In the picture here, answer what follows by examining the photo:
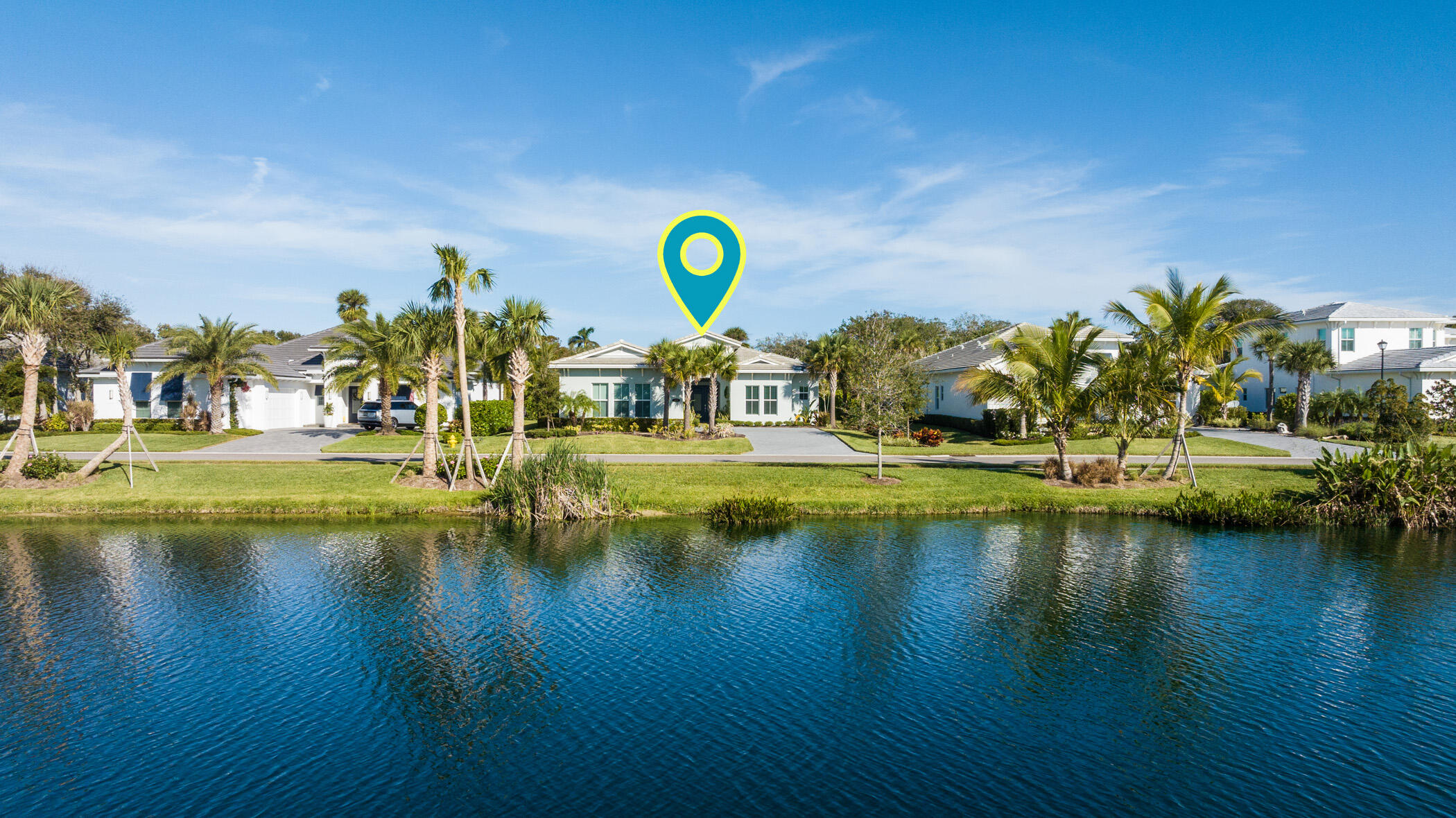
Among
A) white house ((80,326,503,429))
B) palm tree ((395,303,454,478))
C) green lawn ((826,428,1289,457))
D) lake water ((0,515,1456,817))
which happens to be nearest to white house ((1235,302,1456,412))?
green lawn ((826,428,1289,457))

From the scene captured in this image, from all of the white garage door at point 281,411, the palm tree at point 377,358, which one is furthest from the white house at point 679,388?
the white garage door at point 281,411

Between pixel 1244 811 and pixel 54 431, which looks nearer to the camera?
pixel 1244 811

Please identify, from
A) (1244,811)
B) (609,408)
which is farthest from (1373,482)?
(609,408)

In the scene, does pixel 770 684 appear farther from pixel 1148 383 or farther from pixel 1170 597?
pixel 1148 383

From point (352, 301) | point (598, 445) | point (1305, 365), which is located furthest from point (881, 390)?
point (352, 301)

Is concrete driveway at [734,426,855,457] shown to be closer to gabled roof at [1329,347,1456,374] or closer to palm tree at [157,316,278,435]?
palm tree at [157,316,278,435]

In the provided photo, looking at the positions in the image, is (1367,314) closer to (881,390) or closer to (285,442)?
(881,390)

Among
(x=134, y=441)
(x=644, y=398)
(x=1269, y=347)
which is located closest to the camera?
Answer: (x=134, y=441)
